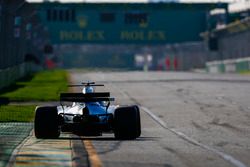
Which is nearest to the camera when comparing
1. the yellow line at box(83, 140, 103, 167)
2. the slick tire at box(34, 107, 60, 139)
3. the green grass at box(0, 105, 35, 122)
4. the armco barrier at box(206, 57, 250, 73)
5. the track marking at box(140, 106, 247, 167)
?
the yellow line at box(83, 140, 103, 167)

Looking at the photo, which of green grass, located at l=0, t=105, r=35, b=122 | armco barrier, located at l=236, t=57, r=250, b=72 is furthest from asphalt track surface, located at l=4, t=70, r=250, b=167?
armco barrier, located at l=236, t=57, r=250, b=72

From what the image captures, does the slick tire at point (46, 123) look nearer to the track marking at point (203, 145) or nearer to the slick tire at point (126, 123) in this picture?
the slick tire at point (126, 123)

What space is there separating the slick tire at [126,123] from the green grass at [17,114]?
6.87 meters

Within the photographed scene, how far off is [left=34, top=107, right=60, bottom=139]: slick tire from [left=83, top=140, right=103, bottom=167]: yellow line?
0.79m

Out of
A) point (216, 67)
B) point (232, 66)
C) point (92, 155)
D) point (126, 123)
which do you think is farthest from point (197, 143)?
point (216, 67)

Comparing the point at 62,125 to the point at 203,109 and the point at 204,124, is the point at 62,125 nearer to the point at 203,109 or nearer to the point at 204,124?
the point at 204,124

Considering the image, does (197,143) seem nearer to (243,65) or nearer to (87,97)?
(87,97)

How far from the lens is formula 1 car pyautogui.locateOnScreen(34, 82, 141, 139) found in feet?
50.8

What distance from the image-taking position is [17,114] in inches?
962

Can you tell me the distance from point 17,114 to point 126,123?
31.3 ft

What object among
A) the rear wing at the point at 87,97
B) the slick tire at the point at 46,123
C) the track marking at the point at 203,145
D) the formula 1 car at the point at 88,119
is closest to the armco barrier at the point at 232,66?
the track marking at the point at 203,145

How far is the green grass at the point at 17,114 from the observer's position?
875 inches

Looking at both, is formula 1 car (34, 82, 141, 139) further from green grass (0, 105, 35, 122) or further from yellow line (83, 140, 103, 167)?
green grass (0, 105, 35, 122)

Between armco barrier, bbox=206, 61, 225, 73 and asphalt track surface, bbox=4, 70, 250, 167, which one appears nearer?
asphalt track surface, bbox=4, 70, 250, 167
